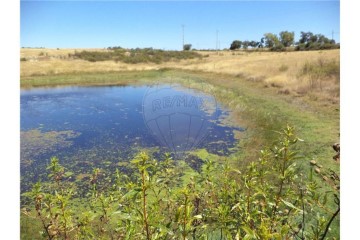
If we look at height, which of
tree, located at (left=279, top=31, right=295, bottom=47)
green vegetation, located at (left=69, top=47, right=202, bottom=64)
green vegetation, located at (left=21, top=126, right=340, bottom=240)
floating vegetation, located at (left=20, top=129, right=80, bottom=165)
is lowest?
floating vegetation, located at (left=20, top=129, right=80, bottom=165)

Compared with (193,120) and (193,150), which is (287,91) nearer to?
(193,120)

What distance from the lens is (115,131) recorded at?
10375 millimetres

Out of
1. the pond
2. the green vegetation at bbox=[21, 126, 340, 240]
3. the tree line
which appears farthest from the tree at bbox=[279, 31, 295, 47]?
the green vegetation at bbox=[21, 126, 340, 240]

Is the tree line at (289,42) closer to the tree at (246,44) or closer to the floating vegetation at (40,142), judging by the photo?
the tree at (246,44)

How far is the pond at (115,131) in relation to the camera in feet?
18.9

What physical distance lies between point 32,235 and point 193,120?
752 centimetres

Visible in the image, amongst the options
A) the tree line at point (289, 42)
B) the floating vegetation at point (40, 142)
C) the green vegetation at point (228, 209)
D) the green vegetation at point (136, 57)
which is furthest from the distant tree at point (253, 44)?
the green vegetation at point (228, 209)

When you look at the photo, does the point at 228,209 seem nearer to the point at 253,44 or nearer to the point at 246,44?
the point at 253,44

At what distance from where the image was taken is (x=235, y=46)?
6531 centimetres

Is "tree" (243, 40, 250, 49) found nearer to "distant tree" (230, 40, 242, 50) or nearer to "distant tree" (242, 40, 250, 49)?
"distant tree" (242, 40, 250, 49)

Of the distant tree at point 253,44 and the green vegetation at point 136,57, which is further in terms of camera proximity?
the distant tree at point 253,44

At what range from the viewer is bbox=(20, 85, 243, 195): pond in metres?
5.76

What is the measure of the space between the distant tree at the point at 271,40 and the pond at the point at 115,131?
48185mm
